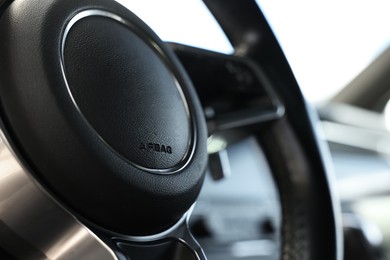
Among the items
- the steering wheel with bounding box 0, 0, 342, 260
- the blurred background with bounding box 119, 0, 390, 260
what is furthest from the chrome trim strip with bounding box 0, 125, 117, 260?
the blurred background with bounding box 119, 0, 390, 260

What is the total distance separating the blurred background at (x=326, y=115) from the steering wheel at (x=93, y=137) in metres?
0.14

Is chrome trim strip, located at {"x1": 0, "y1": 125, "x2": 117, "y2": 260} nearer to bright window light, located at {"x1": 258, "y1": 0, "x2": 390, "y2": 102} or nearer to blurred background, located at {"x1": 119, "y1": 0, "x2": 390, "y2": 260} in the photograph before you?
blurred background, located at {"x1": 119, "y1": 0, "x2": 390, "y2": 260}

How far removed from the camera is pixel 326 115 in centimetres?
185

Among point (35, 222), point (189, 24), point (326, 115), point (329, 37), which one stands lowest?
point (35, 222)

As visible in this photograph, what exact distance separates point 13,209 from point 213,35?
748mm

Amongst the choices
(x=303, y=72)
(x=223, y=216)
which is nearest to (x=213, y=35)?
(x=223, y=216)

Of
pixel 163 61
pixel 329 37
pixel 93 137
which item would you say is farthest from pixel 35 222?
pixel 329 37

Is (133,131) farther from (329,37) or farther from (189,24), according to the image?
(329,37)

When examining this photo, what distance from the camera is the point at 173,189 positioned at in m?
0.46

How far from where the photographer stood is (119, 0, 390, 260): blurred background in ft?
3.49

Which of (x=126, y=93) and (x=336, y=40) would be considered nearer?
(x=126, y=93)

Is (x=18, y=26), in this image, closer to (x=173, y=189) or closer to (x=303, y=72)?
(x=173, y=189)

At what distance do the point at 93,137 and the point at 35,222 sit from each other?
0.06 meters

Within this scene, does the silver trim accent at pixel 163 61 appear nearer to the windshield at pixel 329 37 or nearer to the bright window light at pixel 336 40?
the windshield at pixel 329 37
